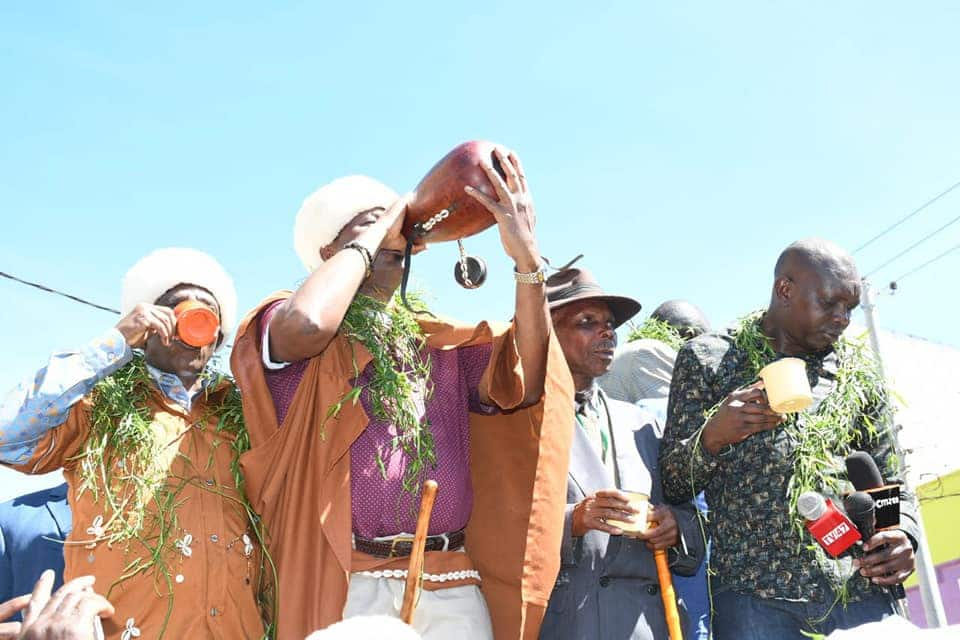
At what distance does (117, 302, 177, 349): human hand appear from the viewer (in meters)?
3.56

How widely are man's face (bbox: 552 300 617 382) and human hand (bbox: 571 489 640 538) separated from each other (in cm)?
83

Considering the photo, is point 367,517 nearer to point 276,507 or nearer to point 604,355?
point 276,507

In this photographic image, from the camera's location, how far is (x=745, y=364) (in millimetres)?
4246

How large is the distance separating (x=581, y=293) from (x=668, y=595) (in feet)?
4.86

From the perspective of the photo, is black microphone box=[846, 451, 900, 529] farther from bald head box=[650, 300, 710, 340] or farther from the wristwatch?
bald head box=[650, 300, 710, 340]

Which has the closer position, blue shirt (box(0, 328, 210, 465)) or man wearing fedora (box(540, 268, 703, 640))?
blue shirt (box(0, 328, 210, 465))

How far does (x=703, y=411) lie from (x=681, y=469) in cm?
28

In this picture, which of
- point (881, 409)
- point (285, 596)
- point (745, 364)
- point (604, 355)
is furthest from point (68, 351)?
point (881, 409)

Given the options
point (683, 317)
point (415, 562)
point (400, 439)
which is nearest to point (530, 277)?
point (400, 439)

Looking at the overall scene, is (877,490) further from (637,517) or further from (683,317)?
(683,317)

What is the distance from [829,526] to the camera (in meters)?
3.74

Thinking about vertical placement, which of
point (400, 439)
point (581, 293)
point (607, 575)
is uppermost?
point (581, 293)

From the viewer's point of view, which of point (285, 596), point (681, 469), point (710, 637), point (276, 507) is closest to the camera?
point (285, 596)

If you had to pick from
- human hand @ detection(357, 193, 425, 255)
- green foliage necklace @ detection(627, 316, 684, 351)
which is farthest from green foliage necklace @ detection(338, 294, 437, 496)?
green foliage necklace @ detection(627, 316, 684, 351)
